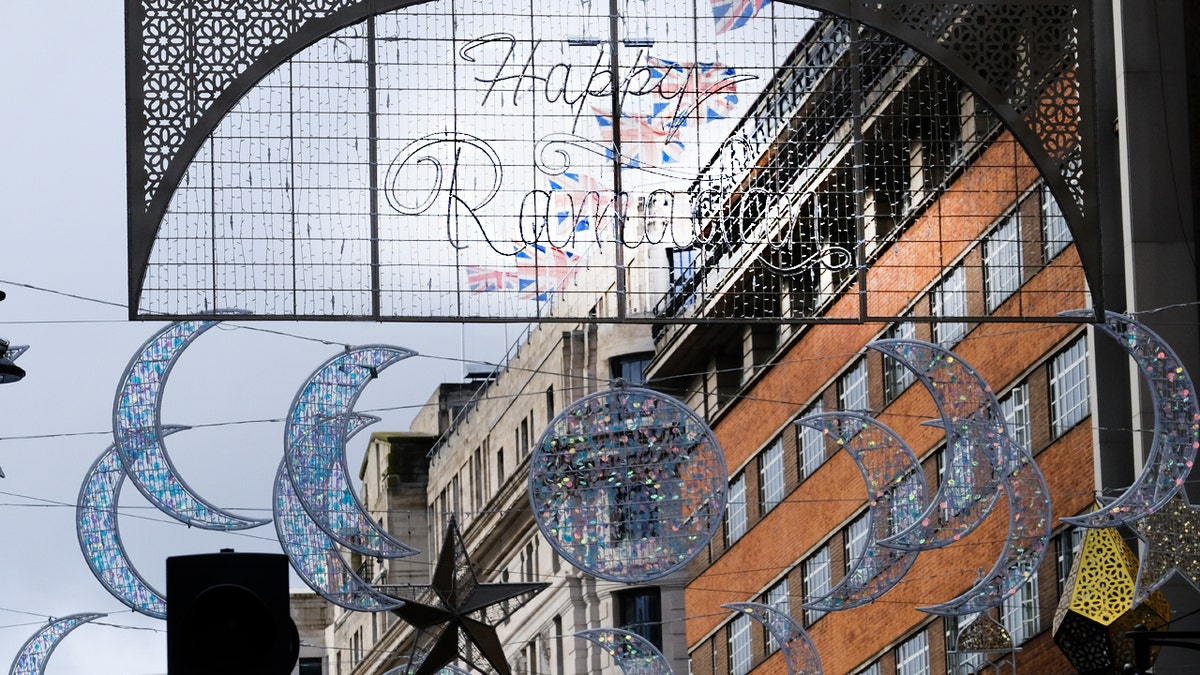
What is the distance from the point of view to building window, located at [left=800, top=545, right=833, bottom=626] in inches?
2432

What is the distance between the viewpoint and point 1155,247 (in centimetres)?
4369

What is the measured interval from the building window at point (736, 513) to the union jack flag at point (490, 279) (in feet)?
116

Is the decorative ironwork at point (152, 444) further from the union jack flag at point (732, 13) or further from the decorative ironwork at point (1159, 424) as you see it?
the decorative ironwork at point (1159, 424)

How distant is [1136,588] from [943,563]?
1854 cm

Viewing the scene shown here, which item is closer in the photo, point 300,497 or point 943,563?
point 300,497

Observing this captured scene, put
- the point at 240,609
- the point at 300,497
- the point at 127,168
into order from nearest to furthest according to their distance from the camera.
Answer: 1. the point at 240,609
2. the point at 127,168
3. the point at 300,497

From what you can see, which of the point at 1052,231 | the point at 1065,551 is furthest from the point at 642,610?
the point at 1052,231

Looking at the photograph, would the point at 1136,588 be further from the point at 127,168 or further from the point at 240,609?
the point at 240,609

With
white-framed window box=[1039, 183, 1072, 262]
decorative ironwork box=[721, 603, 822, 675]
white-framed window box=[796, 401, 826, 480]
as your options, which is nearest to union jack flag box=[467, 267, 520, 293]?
decorative ironwork box=[721, 603, 822, 675]

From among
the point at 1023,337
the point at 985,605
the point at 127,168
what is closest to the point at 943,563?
the point at 1023,337

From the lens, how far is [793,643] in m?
54.7

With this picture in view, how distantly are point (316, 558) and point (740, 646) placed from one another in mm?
32833

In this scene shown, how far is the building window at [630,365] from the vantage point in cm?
8495

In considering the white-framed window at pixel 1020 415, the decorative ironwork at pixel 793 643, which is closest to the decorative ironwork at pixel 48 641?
the decorative ironwork at pixel 793 643
